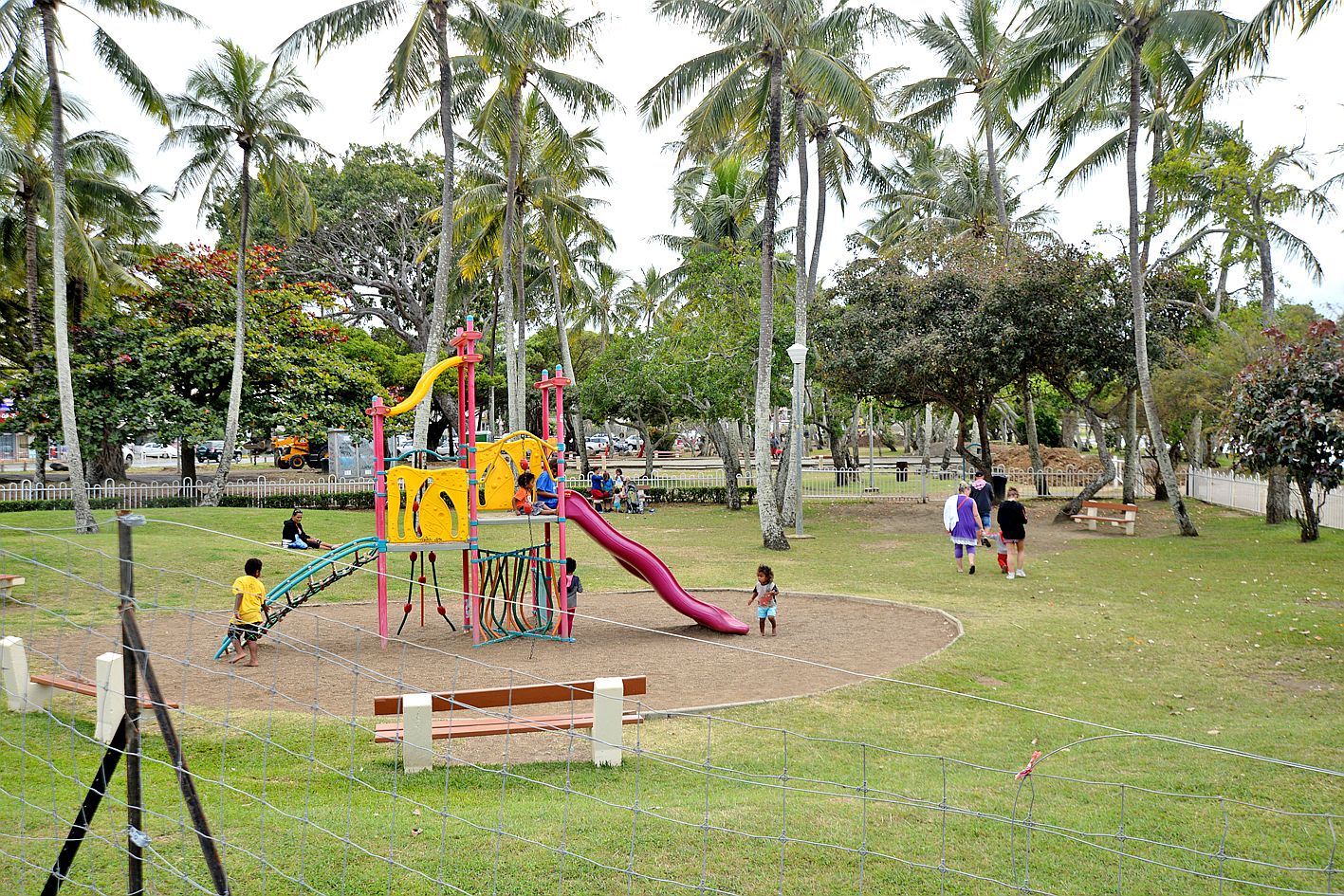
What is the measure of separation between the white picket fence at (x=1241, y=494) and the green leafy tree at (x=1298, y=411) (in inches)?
376

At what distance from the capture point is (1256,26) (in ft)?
44.2

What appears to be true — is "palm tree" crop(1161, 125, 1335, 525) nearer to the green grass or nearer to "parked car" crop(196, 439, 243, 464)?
the green grass

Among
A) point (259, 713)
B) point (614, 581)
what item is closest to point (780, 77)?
point (614, 581)

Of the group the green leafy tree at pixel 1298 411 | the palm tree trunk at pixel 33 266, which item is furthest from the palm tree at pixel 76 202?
the green leafy tree at pixel 1298 411

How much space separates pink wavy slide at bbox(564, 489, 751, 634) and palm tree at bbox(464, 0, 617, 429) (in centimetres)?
1304

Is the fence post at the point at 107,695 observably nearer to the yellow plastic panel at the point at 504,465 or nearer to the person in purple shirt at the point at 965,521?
the yellow plastic panel at the point at 504,465

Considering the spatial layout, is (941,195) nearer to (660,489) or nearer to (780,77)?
(660,489)

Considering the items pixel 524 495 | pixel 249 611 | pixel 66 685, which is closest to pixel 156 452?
pixel 524 495

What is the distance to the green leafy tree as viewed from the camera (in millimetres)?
11086

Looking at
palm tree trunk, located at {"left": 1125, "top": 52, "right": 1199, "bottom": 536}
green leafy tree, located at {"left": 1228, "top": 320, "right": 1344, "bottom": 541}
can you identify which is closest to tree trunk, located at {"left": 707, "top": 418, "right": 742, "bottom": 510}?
palm tree trunk, located at {"left": 1125, "top": 52, "right": 1199, "bottom": 536}

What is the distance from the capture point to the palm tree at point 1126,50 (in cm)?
2056

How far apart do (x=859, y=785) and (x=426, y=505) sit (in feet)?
23.0

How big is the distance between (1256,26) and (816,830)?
13559 mm

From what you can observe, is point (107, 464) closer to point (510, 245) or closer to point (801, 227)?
point (510, 245)
